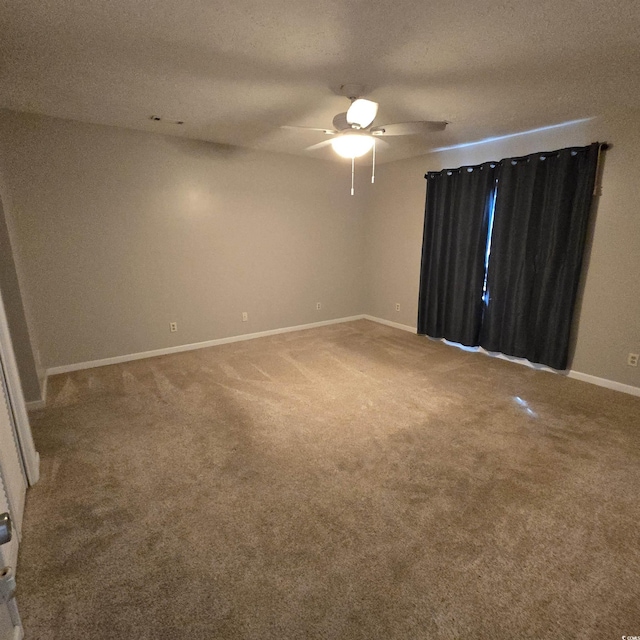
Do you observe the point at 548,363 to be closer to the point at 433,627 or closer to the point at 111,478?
the point at 433,627

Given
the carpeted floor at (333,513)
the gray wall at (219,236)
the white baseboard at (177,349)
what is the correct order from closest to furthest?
1. the carpeted floor at (333,513)
2. the gray wall at (219,236)
3. the white baseboard at (177,349)

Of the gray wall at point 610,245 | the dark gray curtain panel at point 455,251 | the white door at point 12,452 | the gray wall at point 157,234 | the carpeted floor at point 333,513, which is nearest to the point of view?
the carpeted floor at point 333,513

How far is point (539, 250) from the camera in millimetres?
3332

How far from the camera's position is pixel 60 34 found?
5.80 ft

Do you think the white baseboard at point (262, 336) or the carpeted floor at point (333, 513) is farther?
the white baseboard at point (262, 336)

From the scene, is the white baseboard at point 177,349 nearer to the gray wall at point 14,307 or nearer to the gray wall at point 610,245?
the gray wall at point 14,307

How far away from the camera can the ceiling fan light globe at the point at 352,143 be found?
7.71 feet

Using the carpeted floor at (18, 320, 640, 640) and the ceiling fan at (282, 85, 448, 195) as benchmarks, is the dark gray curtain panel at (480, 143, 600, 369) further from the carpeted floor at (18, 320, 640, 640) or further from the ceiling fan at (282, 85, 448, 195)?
the ceiling fan at (282, 85, 448, 195)

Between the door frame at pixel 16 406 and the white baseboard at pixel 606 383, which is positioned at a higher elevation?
the door frame at pixel 16 406

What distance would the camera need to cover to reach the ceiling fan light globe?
235 cm

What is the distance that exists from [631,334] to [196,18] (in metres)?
3.84

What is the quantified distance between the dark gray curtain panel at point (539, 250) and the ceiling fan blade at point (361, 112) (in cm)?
198

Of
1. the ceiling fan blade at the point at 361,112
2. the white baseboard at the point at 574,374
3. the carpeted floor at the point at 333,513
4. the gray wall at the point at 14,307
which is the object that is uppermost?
the ceiling fan blade at the point at 361,112

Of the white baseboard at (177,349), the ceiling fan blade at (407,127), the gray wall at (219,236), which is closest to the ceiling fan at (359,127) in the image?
the ceiling fan blade at (407,127)
